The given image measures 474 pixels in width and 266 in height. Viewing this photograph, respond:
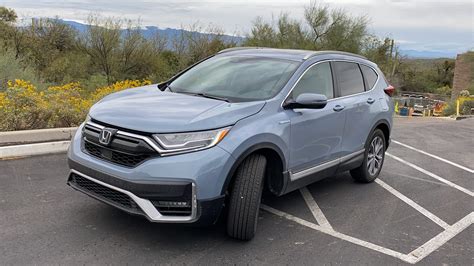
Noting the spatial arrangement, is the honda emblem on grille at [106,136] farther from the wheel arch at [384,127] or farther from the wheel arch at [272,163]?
the wheel arch at [384,127]

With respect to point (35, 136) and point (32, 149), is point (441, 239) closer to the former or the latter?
point (32, 149)

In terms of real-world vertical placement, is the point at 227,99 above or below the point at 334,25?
below

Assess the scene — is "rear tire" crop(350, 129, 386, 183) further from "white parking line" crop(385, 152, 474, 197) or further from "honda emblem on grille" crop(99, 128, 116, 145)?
"honda emblem on grille" crop(99, 128, 116, 145)

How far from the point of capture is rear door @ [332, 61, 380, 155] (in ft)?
17.0

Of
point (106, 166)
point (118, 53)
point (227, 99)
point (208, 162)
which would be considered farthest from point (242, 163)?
point (118, 53)

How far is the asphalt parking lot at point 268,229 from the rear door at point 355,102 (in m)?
0.71

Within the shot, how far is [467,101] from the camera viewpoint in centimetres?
2919

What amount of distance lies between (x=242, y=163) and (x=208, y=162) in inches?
16.6

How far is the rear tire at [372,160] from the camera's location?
19.1ft

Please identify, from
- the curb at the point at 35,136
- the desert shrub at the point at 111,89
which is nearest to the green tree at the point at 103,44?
the desert shrub at the point at 111,89

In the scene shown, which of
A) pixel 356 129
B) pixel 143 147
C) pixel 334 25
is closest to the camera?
pixel 143 147

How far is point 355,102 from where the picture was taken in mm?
5332

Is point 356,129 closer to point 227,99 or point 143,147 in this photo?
point 227,99

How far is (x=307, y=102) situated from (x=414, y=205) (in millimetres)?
2174
